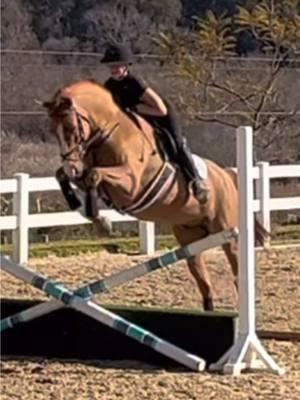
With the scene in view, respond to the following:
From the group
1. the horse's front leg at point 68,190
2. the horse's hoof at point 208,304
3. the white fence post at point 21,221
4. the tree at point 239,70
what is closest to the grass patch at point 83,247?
the white fence post at point 21,221

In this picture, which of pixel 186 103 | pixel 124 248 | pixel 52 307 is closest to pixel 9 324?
pixel 52 307

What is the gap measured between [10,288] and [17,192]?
2.43 metres

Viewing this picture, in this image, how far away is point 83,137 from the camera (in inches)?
287

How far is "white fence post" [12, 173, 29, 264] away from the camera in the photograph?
13.1m

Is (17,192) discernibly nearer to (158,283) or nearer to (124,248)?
(124,248)

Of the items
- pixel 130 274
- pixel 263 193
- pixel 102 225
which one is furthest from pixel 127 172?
pixel 263 193

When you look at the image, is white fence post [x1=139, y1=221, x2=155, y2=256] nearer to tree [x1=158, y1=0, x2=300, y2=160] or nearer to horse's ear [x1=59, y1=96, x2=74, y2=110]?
tree [x1=158, y1=0, x2=300, y2=160]

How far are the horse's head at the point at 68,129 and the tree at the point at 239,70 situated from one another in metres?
11.8

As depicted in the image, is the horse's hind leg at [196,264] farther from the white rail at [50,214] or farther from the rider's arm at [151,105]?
the white rail at [50,214]

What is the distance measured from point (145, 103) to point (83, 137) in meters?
0.80

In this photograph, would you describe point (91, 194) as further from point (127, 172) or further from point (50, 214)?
point (50, 214)

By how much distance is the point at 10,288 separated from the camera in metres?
11.1

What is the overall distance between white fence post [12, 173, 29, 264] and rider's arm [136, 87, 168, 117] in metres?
5.38

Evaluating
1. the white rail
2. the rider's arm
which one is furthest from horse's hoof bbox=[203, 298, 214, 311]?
the white rail
